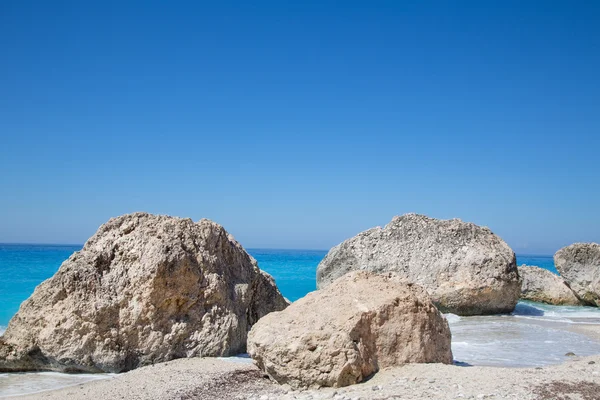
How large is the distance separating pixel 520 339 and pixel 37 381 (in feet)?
30.3

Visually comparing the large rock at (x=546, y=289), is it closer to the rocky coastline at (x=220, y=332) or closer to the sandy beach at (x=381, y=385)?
the rocky coastline at (x=220, y=332)

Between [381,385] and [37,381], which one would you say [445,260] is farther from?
[37,381]

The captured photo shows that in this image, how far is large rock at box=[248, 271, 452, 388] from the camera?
20.4 feet

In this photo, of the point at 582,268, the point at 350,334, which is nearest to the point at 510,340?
the point at 350,334

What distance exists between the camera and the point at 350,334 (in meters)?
6.42

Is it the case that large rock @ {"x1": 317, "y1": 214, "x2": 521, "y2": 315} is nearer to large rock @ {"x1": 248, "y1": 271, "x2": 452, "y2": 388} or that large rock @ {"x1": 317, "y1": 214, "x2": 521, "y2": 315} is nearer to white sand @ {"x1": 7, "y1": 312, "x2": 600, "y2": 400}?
white sand @ {"x1": 7, "y1": 312, "x2": 600, "y2": 400}

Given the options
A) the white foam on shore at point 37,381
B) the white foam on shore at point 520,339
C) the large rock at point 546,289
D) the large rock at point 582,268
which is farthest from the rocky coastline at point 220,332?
the large rock at point 546,289

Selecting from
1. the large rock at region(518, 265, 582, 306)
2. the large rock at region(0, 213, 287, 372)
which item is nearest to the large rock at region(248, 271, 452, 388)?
the large rock at region(0, 213, 287, 372)

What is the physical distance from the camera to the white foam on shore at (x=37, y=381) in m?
6.97

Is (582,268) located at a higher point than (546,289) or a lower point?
higher

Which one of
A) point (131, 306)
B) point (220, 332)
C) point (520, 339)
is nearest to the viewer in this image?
point (131, 306)

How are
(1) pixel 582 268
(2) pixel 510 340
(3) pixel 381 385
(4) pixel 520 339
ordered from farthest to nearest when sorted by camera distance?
(1) pixel 582 268, (4) pixel 520 339, (2) pixel 510 340, (3) pixel 381 385

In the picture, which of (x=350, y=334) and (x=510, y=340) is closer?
(x=350, y=334)

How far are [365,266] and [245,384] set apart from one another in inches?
438
